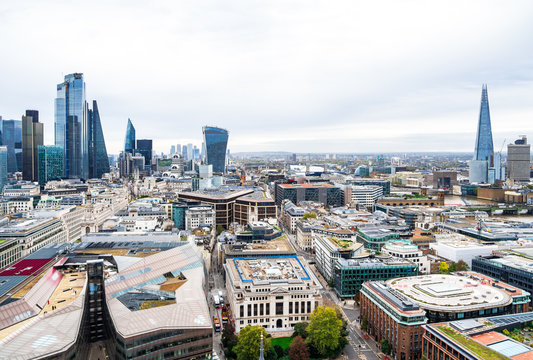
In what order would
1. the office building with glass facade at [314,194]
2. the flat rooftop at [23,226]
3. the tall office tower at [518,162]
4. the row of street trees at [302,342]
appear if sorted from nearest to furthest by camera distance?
the row of street trees at [302,342], the flat rooftop at [23,226], the office building with glass facade at [314,194], the tall office tower at [518,162]

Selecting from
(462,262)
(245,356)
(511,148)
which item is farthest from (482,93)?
(245,356)

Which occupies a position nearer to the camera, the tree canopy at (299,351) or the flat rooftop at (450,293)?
the tree canopy at (299,351)

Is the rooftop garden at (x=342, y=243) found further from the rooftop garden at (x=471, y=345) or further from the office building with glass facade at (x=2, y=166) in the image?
the office building with glass facade at (x=2, y=166)

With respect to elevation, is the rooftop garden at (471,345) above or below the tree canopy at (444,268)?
above

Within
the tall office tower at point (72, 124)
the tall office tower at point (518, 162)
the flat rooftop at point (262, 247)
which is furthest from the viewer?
the tall office tower at point (518, 162)

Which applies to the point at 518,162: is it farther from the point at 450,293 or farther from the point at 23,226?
the point at 23,226

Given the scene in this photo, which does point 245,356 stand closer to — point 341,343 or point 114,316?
point 341,343

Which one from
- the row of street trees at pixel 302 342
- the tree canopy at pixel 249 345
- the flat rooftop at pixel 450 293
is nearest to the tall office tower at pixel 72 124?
the row of street trees at pixel 302 342
